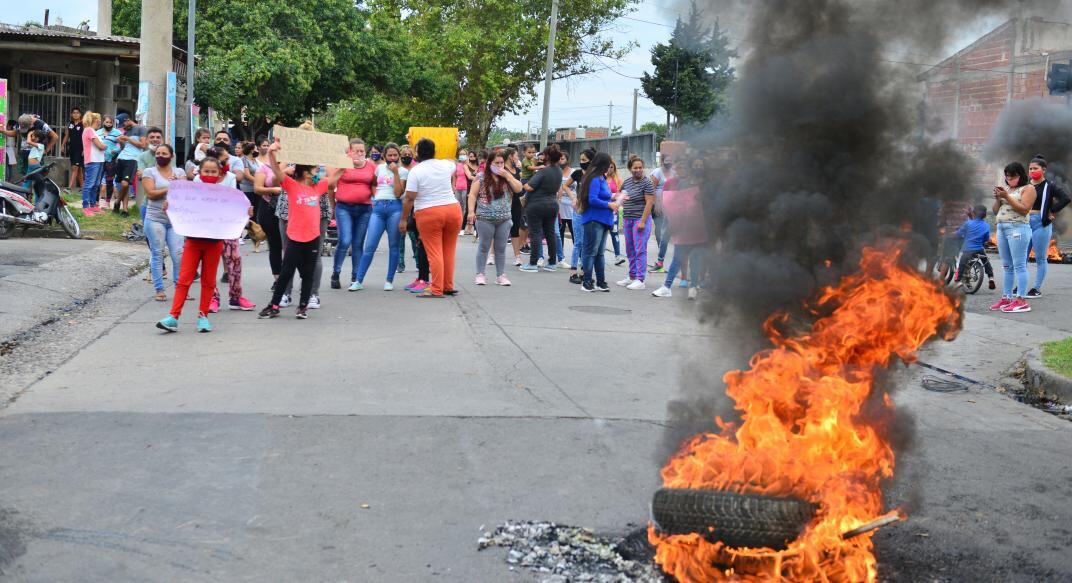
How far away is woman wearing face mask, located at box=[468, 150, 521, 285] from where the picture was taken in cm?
1289

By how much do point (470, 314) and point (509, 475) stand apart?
5.42 m

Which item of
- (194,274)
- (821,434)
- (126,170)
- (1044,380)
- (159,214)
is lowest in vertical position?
(1044,380)

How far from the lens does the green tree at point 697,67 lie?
4.90 m

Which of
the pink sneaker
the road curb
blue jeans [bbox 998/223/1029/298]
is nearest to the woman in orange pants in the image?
the road curb

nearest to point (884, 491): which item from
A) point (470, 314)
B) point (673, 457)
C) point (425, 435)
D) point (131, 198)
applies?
point (673, 457)

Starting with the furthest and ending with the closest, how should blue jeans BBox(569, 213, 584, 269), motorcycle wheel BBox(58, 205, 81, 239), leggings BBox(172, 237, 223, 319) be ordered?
1. motorcycle wheel BBox(58, 205, 81, 239)
2. blue jeans BBox(569, 213, 584, 269)
3. leggings BBox(172, 237, 223, 319)

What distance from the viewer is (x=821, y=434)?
418cm

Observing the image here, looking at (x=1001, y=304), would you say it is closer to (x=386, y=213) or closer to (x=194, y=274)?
(x=386, y=213)

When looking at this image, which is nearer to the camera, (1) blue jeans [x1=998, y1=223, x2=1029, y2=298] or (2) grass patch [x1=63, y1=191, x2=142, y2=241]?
(1) blue jeans [x1=998, y1=223, x2=1029, y2=298]

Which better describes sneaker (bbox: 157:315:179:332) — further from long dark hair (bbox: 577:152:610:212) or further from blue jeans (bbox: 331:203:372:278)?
long dark hair (bbox: 577:152:610:212)

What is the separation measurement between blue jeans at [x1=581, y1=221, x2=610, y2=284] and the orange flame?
8.36 m

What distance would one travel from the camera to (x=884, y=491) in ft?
14.7

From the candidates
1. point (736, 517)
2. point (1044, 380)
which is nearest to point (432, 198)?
point (1044, 380)

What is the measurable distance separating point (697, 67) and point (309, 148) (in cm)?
493
